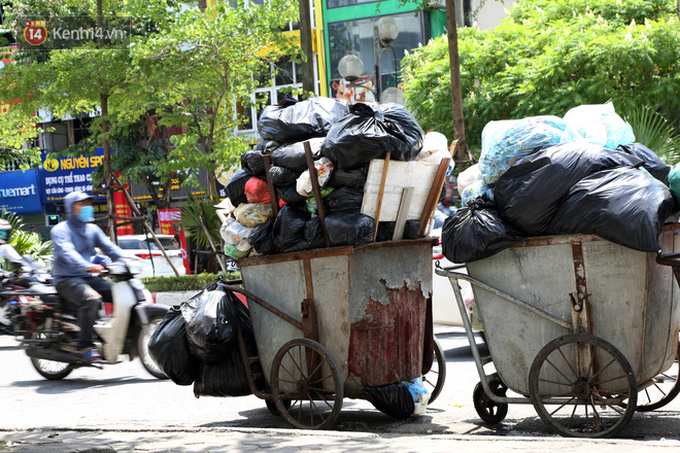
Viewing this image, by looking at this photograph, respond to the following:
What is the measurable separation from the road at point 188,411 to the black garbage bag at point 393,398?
12 centimetres

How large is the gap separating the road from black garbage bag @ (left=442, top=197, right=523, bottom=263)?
1.15 m

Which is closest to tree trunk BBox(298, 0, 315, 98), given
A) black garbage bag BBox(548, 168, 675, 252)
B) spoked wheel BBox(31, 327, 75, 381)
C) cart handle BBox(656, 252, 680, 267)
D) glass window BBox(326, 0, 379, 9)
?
spoked wheel BBox(31, 327, 75, 381)

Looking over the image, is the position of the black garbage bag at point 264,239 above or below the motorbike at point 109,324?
above

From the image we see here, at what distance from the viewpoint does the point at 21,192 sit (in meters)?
31.6

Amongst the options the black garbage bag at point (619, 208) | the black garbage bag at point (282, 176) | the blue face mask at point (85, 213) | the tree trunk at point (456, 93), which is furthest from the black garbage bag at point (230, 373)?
the tree trunk at point (456, 93)

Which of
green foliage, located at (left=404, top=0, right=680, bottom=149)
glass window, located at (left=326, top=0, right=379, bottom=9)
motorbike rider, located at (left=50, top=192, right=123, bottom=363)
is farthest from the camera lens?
glass window, located at (left=326, top=0, right=379, bottom=9)

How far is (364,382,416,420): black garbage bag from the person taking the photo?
5.05 meters

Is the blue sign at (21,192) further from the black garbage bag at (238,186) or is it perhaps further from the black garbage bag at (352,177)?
the black garbage bag at (352,177)

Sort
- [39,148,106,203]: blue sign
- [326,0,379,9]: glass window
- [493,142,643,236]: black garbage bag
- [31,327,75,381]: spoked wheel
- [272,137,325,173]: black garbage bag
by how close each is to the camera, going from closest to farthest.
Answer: [493,142,643,236]: black garbage bag, [272,137,325,173]: black garbage bag, [31,327,75,381]: spoked wheel, [326,0,379,9]: glass window, [39,148,106,203]: blue sign

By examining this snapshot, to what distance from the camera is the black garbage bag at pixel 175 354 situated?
5379 mm

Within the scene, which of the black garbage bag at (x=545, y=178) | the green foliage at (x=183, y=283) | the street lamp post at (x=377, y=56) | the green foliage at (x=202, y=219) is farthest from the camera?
the green foliage at (x=202, y=219)

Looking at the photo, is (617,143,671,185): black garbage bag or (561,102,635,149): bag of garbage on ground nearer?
(617,143,671,185): black garbage bag

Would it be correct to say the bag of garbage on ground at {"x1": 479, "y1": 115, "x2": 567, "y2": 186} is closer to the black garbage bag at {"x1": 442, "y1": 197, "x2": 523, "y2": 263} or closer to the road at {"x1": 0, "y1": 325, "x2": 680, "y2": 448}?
the black garbage bag at {"x1": 442, "y1": 197, "x2": 523, "y2": 263}

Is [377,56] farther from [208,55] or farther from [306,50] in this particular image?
[306,50]
